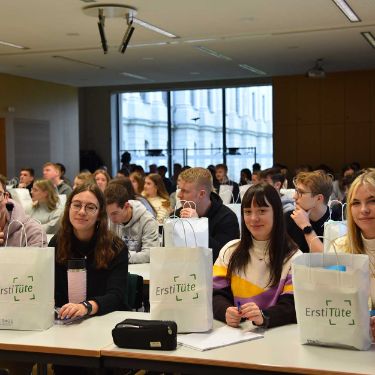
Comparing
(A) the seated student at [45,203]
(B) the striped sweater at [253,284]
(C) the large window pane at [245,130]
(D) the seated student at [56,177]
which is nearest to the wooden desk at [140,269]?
(B) the striped sweater at [253,284]

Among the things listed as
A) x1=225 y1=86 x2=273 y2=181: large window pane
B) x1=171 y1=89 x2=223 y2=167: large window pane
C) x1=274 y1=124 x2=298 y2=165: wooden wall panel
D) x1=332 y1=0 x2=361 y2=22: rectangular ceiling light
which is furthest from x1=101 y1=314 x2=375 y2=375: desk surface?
x1=171 y1=89 x2=223 y2=167: large window pane

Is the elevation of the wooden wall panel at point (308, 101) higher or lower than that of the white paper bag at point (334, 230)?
higher

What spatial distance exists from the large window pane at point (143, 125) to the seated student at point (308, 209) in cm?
A: 1223

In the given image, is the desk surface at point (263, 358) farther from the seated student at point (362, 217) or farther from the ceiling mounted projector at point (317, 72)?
the ceiling mounted projector at point (317, 72)

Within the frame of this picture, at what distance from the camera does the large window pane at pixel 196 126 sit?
53.5 ft

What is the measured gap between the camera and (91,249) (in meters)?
3.38

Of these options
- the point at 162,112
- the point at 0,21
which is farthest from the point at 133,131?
the point at 0,21

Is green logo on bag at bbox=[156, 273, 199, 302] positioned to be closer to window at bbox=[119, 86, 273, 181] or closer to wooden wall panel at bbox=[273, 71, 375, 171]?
wooden wall panel at bbox=[273, 71, 375, 171]

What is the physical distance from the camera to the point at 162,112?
55.8 ft

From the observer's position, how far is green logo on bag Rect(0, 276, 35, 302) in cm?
282

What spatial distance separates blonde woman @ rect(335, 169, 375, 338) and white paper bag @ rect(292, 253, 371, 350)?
1.45ft

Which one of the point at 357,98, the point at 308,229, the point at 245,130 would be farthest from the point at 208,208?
the point at 245,130

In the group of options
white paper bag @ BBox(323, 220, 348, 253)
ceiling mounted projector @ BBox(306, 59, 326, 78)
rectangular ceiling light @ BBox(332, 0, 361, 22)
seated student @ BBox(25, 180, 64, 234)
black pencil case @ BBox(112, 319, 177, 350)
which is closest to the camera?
black pencil case @ BBox(112, 319, 177, 350)

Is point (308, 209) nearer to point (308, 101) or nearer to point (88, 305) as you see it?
point (88, 305)
